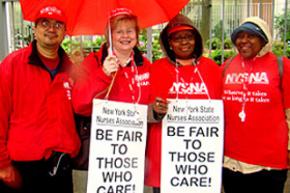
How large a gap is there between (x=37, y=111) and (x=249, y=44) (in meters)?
1.60

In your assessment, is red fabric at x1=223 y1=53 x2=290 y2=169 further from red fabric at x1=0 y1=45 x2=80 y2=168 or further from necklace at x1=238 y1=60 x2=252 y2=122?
red fabric at x1=0 y1=45 x2=80 y2=168

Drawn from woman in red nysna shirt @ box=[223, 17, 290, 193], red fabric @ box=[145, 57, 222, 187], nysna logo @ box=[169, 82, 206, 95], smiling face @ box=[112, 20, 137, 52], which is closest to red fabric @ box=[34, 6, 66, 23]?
smiling face @ box=[112, 20, 137, 52]

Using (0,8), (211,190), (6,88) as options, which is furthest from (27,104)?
(0,8)

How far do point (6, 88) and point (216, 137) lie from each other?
1541 millimetres

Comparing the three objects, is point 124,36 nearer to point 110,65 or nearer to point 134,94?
point 110,65

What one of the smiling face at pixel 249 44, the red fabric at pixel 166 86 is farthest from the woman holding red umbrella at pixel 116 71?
the smiling face at pixel 249 44

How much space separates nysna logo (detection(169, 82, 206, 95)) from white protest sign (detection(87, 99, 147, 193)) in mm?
279

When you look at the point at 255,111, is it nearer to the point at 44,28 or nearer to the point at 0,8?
the point at 44,28

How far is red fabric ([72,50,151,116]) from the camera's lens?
3096 mm

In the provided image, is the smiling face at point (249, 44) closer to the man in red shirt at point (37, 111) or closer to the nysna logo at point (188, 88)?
the nysna logo at point (188, 88)

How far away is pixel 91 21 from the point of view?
3396 mm

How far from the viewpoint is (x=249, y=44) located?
333 centimetres

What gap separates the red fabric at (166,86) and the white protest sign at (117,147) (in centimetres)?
13

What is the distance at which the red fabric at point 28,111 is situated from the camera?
10.2 ft
